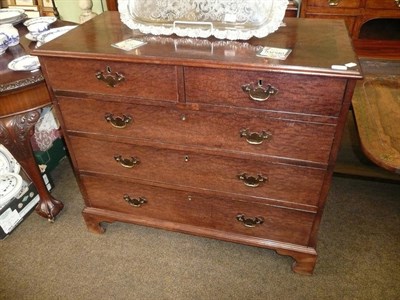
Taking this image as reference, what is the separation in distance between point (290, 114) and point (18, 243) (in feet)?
4.91

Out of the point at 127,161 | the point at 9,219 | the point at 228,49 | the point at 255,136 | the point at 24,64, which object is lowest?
the point at 9,219

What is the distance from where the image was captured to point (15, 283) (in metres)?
1.50

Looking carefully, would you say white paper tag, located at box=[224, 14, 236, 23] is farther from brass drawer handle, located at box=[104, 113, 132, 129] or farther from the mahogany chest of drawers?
brass drawer handle, located at box=[104, 113, 132, 129]

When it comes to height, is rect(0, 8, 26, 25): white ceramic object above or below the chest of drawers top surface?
below

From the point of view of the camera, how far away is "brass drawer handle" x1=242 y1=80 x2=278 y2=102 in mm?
1046

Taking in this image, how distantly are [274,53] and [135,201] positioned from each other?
3.00 feet

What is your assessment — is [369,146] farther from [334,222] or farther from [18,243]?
[18,243]

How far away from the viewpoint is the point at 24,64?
56.7 inches

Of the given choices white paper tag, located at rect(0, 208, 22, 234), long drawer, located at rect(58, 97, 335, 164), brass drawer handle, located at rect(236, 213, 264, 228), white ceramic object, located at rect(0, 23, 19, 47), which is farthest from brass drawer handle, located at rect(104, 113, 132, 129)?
white paper tag, located at rect(0, 208, 22, 234)

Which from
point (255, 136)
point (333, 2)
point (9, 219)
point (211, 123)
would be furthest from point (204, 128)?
point (333, 2)

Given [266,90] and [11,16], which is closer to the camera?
[266,90]

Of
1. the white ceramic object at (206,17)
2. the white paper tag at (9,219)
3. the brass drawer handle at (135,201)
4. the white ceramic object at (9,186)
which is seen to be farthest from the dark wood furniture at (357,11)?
the white paper tag at (9,219)

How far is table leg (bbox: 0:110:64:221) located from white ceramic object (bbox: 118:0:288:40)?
63 centimetres

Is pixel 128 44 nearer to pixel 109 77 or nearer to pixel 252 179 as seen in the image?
pixel 109 77
